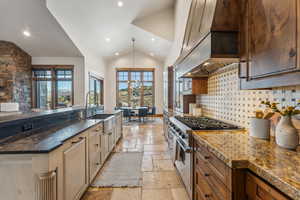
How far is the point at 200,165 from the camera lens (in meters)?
1.55

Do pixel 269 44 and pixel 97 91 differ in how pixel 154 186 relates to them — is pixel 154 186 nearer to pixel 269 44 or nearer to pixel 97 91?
pixel 269 44

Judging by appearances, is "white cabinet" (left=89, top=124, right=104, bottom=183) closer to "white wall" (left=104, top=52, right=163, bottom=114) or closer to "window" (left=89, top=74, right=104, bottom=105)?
"window" (left=89, top=74, right=104, bottom=105)

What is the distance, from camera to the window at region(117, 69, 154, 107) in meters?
10.6

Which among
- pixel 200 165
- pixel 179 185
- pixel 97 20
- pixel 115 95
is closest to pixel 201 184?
pixel 200 165

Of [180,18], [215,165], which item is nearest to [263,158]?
[215,165]

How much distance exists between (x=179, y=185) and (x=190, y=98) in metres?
1.81

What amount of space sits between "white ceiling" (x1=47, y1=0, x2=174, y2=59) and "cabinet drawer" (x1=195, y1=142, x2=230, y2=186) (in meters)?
5.35

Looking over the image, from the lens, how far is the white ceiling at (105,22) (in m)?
4.92

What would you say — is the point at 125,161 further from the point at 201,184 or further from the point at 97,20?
the point at 97,20

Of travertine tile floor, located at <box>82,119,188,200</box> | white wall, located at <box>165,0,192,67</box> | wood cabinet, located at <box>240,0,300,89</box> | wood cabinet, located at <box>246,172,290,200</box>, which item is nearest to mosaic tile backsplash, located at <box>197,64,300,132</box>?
wood cabinet, located at <box>240,0,300,89</box>

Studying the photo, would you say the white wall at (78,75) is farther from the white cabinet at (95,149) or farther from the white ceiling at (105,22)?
the white cabinet at (95,149)

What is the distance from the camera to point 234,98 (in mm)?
2070

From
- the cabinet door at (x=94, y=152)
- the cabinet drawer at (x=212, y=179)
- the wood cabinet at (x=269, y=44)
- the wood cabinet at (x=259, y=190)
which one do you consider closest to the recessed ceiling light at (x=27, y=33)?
the cabinet door at (x=94, y=152)

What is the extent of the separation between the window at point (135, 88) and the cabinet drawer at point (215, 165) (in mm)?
9191
